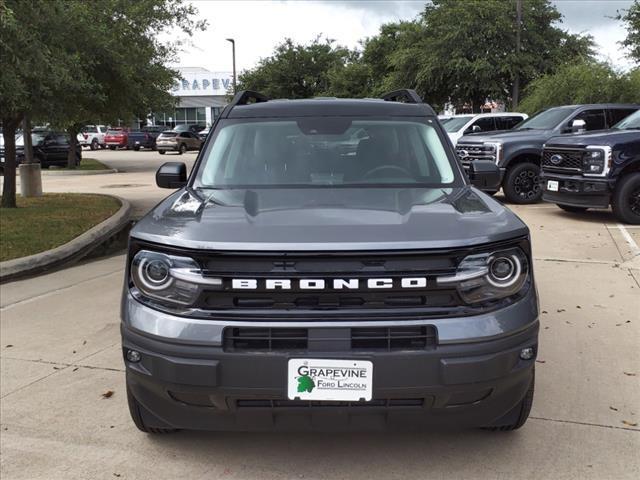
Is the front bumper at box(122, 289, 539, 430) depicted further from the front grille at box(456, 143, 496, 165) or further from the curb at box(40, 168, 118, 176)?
the curb at box(40, 168, 118, 176)

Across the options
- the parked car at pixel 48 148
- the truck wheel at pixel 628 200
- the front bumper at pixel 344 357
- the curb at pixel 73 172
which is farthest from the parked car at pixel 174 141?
the front bumper at pixel 344 357

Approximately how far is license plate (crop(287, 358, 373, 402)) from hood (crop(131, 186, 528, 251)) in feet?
1.51

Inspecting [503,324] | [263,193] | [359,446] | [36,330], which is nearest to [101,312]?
[36,330]

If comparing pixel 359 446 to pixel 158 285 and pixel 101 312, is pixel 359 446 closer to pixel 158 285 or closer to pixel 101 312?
pixel 158 285

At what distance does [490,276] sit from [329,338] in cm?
75

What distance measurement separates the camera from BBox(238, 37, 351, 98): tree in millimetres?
42562

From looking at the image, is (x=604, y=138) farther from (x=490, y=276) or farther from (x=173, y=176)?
(x=490, y=276)

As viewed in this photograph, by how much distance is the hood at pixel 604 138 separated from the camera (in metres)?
9.23

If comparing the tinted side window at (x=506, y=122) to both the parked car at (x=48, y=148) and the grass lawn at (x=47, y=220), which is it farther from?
the parked car at (x=48, y=148)

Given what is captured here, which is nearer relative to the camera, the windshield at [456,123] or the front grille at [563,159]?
the front grille at [563,159]

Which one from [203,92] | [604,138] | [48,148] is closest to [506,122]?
[604,138]

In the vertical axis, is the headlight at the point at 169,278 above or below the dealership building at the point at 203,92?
below

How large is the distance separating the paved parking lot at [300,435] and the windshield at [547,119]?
23.7 ft

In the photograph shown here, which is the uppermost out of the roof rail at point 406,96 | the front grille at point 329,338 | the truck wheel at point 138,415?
the roof rail at point 406,96
